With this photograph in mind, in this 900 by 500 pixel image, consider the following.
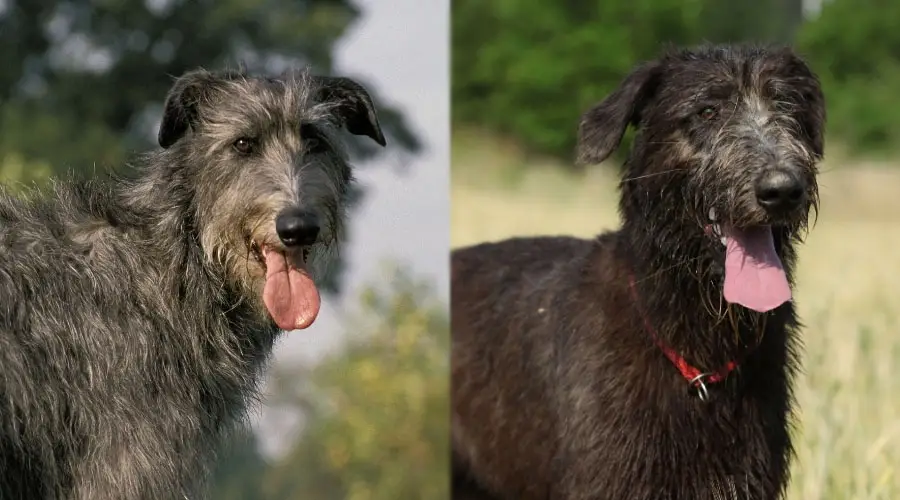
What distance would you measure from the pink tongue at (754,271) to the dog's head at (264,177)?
149 cm

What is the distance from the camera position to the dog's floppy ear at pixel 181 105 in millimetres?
4094

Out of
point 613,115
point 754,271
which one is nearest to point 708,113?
point 613,115

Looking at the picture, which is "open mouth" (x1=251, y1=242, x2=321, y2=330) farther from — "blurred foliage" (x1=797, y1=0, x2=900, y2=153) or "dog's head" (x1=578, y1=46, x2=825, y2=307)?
"blurred foliage" (x1=797, y1=0, x2=900, y2=153)

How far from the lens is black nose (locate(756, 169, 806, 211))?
3.93 metres

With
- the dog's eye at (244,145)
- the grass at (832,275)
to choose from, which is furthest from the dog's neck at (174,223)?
the grass at (832,275)

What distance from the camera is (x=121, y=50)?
9.98 metres

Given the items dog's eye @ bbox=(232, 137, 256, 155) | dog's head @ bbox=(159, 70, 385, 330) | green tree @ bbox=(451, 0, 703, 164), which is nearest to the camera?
dog's head @ bbox=(159, 70, 385, 330)

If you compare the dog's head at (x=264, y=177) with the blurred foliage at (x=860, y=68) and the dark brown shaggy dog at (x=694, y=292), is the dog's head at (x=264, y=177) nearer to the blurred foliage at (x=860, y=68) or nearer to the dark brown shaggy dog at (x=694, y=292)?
the dark brown shaggy dog at (x=694, y=292)

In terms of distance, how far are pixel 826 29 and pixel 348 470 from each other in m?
5.76

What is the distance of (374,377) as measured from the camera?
8.98m

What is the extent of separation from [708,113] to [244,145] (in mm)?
1790

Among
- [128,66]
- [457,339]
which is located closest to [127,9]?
[128,66]

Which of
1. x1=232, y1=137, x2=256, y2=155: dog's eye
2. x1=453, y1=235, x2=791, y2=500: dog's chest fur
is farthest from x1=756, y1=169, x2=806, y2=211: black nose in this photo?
x1=232, y1=137, x2=256, y2=155: dog's eye

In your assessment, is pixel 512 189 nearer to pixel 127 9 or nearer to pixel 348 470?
pixel 348 470
